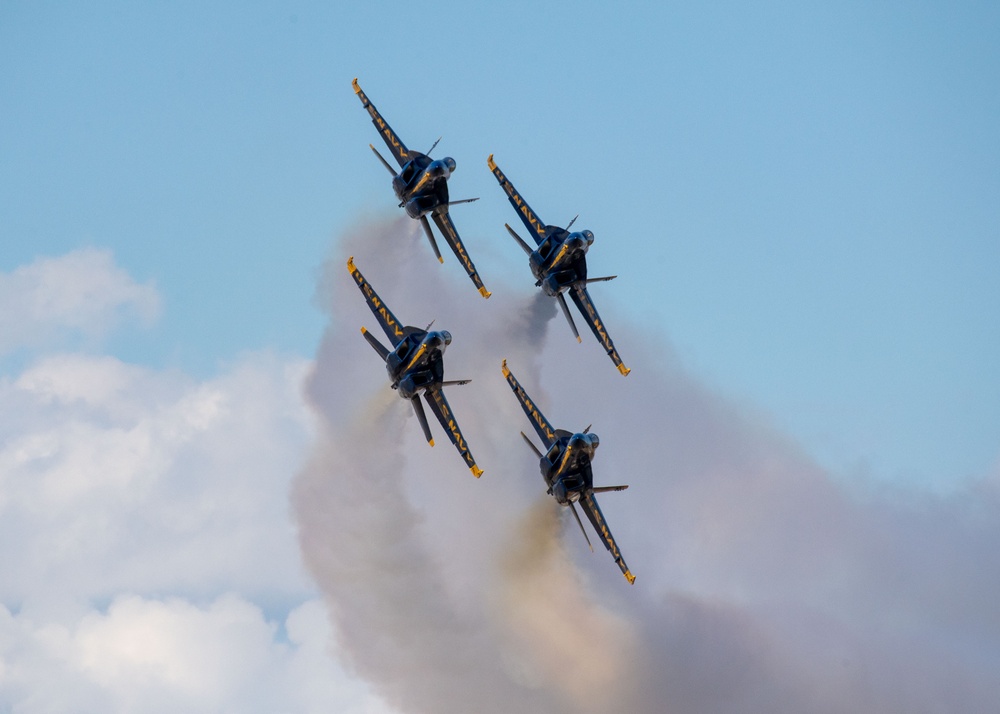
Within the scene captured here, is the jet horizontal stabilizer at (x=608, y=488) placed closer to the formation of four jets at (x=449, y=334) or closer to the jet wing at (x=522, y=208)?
the formation of four jets at (x=449, y=334)

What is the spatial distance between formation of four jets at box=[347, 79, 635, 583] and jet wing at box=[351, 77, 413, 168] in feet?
0.26

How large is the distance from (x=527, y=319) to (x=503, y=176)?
40.5 feet

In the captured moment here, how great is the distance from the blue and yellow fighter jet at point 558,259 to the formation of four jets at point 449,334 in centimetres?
8

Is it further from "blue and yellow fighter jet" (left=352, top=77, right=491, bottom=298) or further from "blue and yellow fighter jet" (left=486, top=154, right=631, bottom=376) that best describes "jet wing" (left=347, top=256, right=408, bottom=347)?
"blue and yellow fighter jet" (left=486, top=154, right=631, bottom=376)

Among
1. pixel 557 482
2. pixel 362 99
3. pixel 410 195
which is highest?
pixel 362 99

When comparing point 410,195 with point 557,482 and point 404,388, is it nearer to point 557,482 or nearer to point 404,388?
point 404,388

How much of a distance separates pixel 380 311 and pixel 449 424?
1010 centimetres

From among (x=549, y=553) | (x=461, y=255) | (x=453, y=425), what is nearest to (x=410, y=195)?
(x=461, y=255)

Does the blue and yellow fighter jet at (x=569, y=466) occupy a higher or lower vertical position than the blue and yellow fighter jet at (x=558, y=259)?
lower

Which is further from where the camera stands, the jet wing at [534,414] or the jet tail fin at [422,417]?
the jet wing at [534,414]

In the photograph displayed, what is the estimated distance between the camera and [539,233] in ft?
481

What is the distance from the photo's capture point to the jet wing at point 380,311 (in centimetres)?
13812

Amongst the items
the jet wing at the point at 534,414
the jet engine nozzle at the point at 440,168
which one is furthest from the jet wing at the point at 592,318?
the jet engine nozzle at the point at 440,168

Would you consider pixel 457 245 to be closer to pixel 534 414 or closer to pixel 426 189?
pixel 426 189
